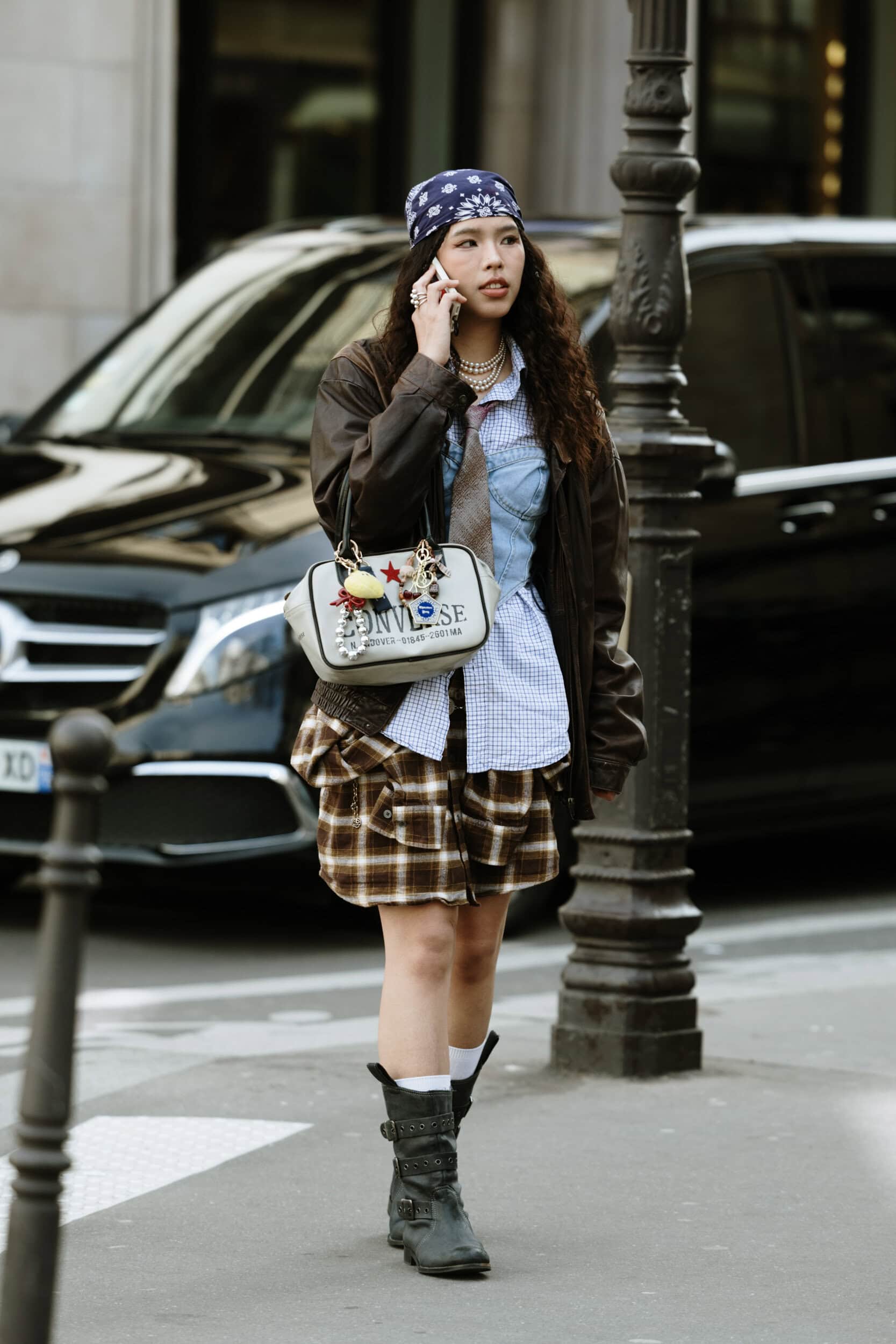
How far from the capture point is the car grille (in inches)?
274

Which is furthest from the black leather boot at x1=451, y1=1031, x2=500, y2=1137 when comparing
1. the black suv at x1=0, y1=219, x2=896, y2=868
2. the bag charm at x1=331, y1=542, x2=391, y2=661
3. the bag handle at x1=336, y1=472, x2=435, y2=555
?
the black suv at x1=0, y1=219, x2=896, y2=868

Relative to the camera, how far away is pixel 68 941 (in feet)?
9.59

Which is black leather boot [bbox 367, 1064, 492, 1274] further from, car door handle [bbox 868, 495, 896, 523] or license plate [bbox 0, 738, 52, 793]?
car door handle [bbox 868, 495, 896, 523]

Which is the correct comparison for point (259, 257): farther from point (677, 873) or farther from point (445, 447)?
point (445, 447)

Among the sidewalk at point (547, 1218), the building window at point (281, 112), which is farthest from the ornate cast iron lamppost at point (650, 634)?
the building window at point (281, 112)

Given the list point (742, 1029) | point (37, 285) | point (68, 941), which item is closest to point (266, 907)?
point (742, 1029)

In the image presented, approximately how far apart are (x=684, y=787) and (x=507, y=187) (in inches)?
74.9

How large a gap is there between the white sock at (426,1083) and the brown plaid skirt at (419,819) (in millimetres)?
279

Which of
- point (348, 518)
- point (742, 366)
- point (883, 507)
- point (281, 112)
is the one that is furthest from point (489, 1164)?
point (281, 112)

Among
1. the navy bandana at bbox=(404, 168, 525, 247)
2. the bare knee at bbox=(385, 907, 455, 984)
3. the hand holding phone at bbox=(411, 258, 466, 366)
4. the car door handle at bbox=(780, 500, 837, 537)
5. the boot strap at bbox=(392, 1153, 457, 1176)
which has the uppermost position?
the navy bandana at bbox=(404, 168, 525, 247)

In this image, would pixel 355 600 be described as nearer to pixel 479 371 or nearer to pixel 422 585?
pixel 422 585

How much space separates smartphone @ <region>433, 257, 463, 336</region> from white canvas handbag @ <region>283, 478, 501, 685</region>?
1.15 ft

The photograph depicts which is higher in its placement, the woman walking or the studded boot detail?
the woman walking

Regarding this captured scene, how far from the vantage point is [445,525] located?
4.31m
